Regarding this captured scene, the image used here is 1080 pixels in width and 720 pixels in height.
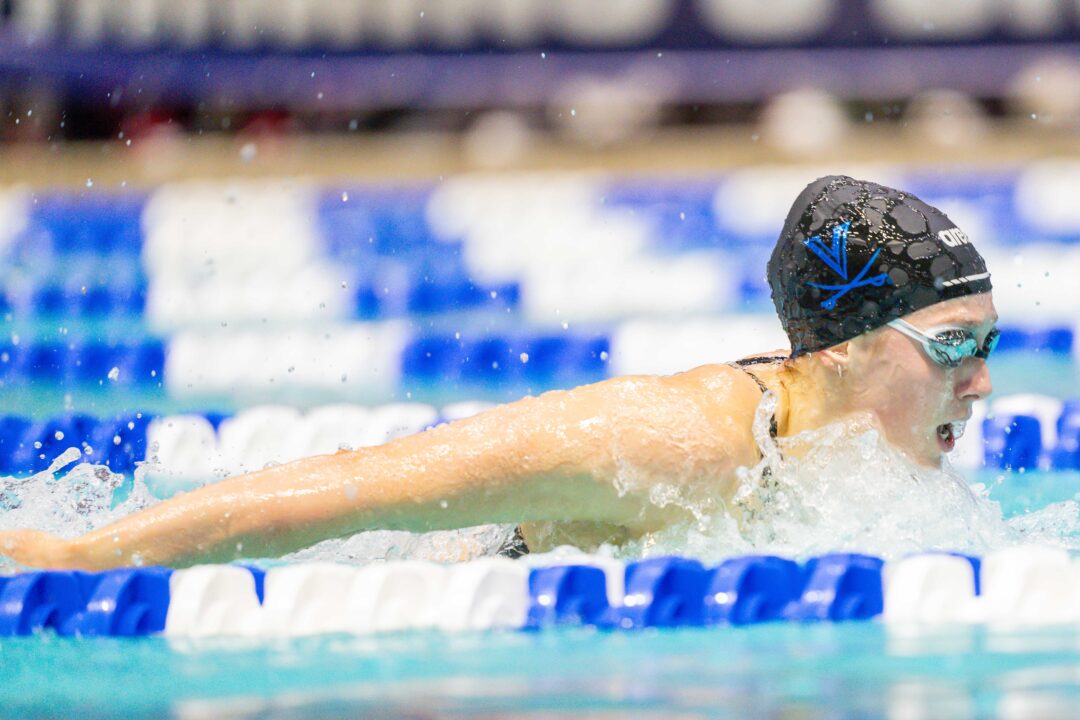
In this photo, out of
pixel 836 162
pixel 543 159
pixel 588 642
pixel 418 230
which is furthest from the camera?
pixel 543 159

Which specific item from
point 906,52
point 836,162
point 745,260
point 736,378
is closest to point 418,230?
point 745,260

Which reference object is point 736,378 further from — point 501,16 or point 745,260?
point 501,16

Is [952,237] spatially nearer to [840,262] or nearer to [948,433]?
[840,262]

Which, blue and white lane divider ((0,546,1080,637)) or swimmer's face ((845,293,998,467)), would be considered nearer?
blue and white lane divider ((0,546,1080,637))

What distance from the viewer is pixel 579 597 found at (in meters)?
2.57

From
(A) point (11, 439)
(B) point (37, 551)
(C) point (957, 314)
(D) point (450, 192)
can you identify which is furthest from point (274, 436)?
(D) point (450, 192)

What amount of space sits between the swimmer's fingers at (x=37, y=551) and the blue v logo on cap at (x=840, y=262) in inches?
53.7

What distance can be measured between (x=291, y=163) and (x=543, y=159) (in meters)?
1.69

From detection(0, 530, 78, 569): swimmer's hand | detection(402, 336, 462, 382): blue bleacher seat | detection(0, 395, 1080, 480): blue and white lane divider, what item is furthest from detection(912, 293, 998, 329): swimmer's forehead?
detection(402, 336, 462, 382): blue bleacher seat

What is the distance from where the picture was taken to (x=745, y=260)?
706 cm

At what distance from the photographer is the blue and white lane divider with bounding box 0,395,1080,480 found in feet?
14.8

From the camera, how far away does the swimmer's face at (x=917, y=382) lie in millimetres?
2656

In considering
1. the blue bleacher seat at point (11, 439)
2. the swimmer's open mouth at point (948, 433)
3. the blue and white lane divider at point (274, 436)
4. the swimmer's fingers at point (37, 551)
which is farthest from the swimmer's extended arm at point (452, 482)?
the blue bleacher seat at point (11, 439)

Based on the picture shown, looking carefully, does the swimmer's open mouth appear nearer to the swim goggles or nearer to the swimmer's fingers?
the swim goggles
